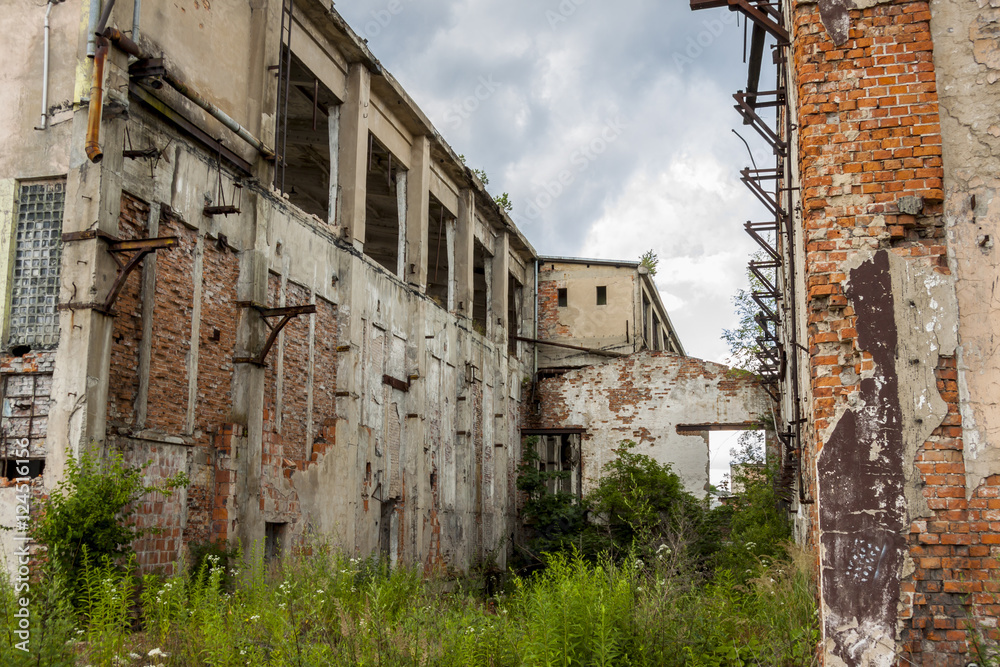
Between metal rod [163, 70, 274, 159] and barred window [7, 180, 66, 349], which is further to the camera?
metal rod [163, 70, 274, 159]

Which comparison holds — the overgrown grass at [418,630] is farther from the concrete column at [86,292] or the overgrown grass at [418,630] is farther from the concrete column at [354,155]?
the concrete column at [354,155]

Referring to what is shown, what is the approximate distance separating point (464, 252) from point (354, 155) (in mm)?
5575

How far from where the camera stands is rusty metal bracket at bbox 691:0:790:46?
25.2 feet

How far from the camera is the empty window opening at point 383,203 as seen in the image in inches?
607

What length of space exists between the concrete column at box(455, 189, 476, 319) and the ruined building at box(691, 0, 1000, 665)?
11.9 meters

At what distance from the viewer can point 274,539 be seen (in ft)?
34.1

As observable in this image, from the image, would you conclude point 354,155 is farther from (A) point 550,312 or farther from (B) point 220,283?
(A) point 550,312

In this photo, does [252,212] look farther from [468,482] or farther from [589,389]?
[589,389]

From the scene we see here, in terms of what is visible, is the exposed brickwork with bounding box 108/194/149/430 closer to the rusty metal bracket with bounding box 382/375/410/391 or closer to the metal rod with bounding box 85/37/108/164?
the metal rod with bounding box 85/37/108/164

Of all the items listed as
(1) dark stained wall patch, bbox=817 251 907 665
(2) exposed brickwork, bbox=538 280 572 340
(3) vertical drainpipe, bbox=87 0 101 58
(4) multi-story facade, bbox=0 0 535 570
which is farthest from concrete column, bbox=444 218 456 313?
(1) dark stained wall patch, bbox=817 251 907 665

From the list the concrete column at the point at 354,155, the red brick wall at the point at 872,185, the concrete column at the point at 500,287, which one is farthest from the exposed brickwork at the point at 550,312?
the red brick wall at the point at 872,185

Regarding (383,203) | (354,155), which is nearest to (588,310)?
(383,203)

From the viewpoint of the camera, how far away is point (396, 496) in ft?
45.4

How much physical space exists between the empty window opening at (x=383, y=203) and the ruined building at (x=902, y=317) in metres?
9.53
